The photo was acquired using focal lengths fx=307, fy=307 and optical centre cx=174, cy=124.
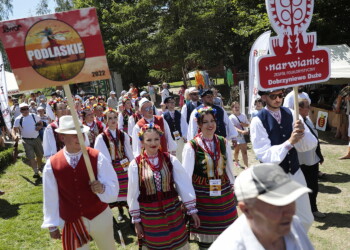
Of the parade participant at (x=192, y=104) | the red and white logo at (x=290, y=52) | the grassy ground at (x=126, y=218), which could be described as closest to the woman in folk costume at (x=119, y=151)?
the grassy ground at (x=126, y=218)

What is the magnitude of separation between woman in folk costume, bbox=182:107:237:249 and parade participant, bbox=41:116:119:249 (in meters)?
1.02

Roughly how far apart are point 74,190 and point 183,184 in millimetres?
1156

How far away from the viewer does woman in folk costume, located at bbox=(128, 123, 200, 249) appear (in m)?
3.33

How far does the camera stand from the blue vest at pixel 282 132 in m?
3.61

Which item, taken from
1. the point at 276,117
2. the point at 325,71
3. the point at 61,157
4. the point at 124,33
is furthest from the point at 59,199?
the point at 124,33

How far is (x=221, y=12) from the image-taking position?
67.8 feet

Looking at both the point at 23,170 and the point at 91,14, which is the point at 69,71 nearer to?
the point at 91,14

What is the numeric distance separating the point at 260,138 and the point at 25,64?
2.62 metres

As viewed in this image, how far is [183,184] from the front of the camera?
3.41 m

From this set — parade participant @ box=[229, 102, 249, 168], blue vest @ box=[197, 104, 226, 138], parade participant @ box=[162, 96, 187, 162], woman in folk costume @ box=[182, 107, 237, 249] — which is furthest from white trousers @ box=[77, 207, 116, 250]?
parade participant @ box=[229, 102, 249, 168]

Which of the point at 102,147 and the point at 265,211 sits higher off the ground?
the point at 265,211

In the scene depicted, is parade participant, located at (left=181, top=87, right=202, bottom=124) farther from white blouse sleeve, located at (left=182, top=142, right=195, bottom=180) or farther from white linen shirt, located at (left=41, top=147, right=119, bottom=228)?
white linen shirt, located at (left=41, top=147, right=119, bottom=228)

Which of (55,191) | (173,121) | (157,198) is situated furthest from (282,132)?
(173,121)

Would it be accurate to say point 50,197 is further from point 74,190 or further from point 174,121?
point 174,121
